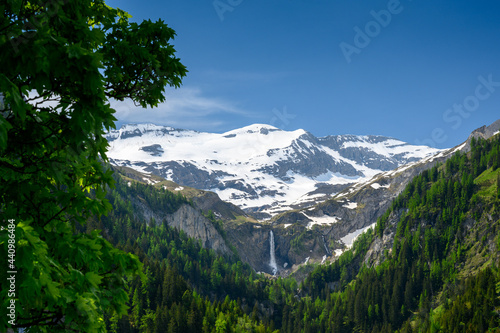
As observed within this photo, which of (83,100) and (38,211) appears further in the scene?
(38,211)

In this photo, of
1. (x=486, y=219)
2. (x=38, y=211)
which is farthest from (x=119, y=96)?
(x=486, y=219)

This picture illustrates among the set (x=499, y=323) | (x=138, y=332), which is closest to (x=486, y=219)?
(x=499, y=323)

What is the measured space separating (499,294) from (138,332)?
117148 millimetres

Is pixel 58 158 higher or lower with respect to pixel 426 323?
higher

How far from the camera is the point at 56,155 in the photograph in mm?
8656

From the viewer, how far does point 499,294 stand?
12850 centimetres

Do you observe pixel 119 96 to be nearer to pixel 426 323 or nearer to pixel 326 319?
pixel 426 323

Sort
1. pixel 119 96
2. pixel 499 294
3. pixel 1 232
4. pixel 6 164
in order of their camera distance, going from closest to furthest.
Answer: pixel 1 232
pixel 6 164
pixel 119 96
pixel 499 294

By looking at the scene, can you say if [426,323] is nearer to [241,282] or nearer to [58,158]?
[241,282]

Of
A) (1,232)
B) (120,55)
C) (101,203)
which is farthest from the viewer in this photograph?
(120,55)

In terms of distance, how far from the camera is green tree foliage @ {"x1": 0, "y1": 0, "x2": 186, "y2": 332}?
6168mm

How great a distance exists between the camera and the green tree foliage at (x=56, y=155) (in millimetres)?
6168

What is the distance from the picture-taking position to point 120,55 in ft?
34.9

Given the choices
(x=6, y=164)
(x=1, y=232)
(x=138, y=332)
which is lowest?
(x=138, y=332)
